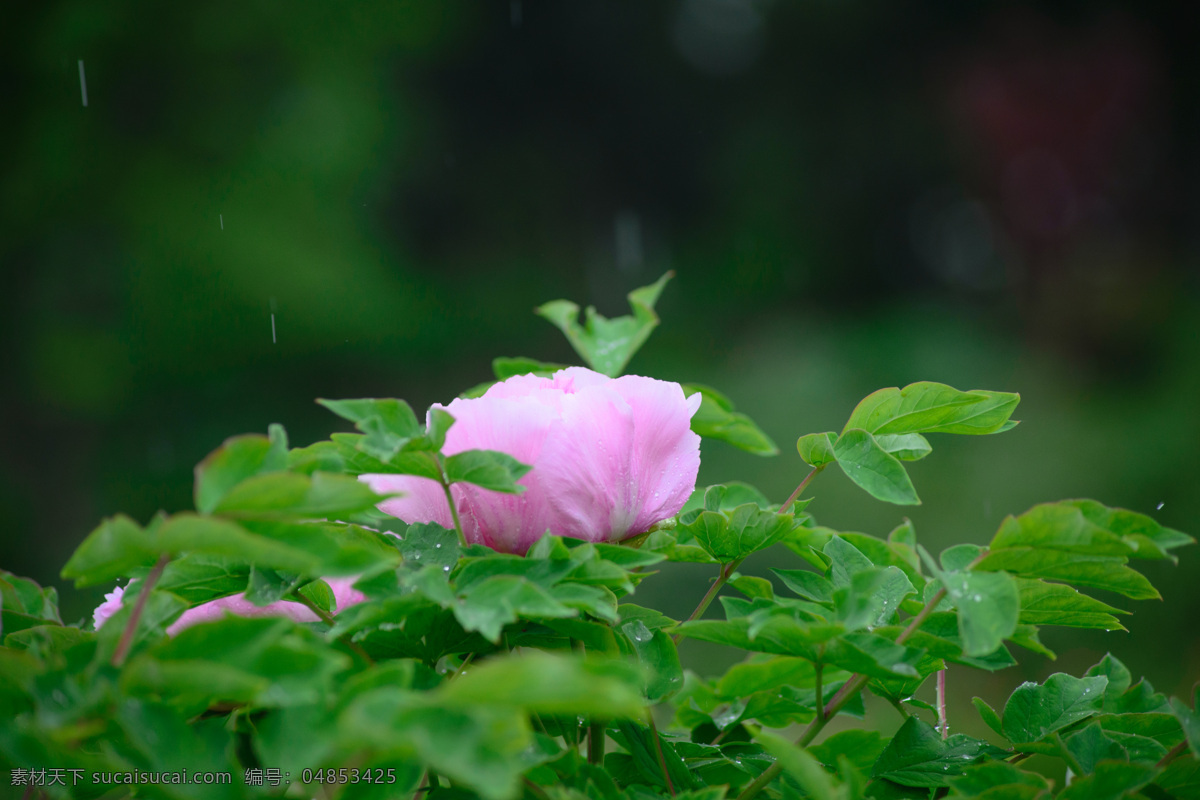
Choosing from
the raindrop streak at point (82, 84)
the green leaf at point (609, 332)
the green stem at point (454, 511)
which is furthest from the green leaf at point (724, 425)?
the raindrop streak at point (82, 84)

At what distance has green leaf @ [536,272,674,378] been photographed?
1.69 ft

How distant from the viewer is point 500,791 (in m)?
0.17

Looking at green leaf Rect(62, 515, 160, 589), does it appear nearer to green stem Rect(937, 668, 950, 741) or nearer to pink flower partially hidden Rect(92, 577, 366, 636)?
pink flower partially hidden Rect(92, 577, 366, 636)

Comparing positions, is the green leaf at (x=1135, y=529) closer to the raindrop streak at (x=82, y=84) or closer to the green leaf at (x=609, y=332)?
the green leaf at (x=609, y=332)

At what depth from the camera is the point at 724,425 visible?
1.47 feet

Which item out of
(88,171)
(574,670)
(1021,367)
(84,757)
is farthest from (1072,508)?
(88,171)

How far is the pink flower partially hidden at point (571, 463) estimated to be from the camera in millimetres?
301

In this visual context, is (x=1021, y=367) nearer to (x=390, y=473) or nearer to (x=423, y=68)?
(x=423, y=68)

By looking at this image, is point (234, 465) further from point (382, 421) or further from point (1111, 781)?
point (1111, 781)

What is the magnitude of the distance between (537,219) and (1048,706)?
3.40 meters

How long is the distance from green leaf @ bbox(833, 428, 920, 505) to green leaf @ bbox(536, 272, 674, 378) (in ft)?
0.61

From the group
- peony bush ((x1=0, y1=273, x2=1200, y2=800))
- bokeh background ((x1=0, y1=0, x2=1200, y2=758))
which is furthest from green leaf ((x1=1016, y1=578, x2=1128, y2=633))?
bokeh background ((x1=0, y1=0, x2=1200, y2=758))

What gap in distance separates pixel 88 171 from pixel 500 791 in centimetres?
358

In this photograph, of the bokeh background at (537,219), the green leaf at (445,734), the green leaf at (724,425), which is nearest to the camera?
the green leaf at (445,734)
